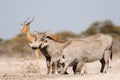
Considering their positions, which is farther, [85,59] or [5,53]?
[5,53]

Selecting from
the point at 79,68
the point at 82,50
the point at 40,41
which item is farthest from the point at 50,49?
Answer: the point at 79,68

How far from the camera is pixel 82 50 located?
20.7 m

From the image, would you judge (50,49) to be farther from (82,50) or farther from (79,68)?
(79,68)

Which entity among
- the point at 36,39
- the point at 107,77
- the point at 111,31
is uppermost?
the point at 111,31

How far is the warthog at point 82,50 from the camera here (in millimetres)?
20364

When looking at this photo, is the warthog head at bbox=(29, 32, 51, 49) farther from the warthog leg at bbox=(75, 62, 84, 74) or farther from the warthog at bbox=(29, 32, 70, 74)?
the warthog leg at bbox=(75, 62, 84, 74)

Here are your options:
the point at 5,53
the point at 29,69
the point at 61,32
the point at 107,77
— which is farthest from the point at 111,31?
the point at 107,77

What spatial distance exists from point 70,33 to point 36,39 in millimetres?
49543

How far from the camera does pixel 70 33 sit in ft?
231

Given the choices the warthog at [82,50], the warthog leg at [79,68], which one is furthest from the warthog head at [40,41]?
the warthog leg at [79,68]

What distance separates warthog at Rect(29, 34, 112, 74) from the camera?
20364 millimetres

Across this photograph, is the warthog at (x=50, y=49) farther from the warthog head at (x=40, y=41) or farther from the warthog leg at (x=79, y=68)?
the warthog leg at (x=79, y=68)

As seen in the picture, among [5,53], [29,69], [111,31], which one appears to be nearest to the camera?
[29,69]

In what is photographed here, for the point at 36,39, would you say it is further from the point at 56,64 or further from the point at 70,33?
the point at 70,33
